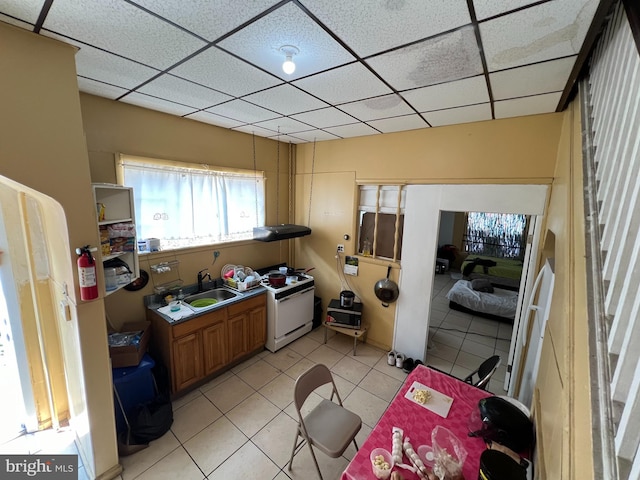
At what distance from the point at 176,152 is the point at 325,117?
162cm

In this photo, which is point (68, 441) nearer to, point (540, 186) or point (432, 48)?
point (432, 48)

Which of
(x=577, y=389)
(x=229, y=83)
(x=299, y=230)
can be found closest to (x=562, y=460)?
(x=577, y=389)

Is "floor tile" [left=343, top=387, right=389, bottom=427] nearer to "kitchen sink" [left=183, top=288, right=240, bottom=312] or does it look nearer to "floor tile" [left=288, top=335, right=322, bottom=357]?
"floor tile" [left=288, top=335, right=322, bottom=357]

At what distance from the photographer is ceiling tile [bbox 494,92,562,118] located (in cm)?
197

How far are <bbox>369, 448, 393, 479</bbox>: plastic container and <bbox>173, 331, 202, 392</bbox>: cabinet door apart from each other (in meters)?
1.95

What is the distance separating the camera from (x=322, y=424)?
6.24ft

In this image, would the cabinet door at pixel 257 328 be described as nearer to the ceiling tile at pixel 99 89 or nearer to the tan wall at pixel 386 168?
the tan wall at pixel 386 168

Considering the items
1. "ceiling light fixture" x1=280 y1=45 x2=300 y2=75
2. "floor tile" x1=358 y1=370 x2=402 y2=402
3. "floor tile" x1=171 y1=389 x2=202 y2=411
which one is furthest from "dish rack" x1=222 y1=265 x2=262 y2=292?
"ceiling light fixture" x1=280 y1=45 x2=300 y2=75

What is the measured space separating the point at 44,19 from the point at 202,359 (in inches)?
106

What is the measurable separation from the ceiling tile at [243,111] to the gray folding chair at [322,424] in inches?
89.1

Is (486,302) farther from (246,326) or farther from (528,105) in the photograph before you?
(246,326)

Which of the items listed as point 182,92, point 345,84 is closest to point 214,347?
point 182,92

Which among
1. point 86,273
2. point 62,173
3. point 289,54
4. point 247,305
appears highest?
point 289,54

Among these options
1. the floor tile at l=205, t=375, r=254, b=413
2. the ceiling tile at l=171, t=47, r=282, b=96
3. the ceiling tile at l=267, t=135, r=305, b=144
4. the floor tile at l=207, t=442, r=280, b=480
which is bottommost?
the floor tile at l=207, t=442, r=280, b=480
